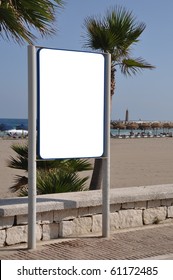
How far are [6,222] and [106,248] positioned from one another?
1.17m

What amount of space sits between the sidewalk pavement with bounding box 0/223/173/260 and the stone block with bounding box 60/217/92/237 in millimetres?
106

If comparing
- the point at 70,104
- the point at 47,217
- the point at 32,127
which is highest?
the point at 70,104

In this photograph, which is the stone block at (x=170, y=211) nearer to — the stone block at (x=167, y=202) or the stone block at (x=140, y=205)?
the stone block at (x=167, y=202)

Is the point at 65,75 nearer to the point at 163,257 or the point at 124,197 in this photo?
the point at 124,197

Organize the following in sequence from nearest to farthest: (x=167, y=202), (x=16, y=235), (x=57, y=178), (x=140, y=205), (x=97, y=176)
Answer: (x=16, y=235), (x=140, y=205), (x=167, y=202), (x=57, y=178), (x=97, y=176)

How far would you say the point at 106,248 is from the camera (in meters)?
5.88

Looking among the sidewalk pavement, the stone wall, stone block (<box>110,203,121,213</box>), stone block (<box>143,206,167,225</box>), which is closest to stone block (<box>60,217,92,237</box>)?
the stone wall

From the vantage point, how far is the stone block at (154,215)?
699 centimetres

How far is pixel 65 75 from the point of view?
5.92 metres

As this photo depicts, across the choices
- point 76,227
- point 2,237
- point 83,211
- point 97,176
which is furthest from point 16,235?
point 97,176

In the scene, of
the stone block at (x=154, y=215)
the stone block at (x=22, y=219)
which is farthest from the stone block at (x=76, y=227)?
the stone block at (x=154, y=215)

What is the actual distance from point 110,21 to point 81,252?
464cm

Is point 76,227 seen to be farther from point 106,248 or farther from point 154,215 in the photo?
point 154,215

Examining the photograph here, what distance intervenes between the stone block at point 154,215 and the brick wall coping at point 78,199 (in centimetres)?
18
